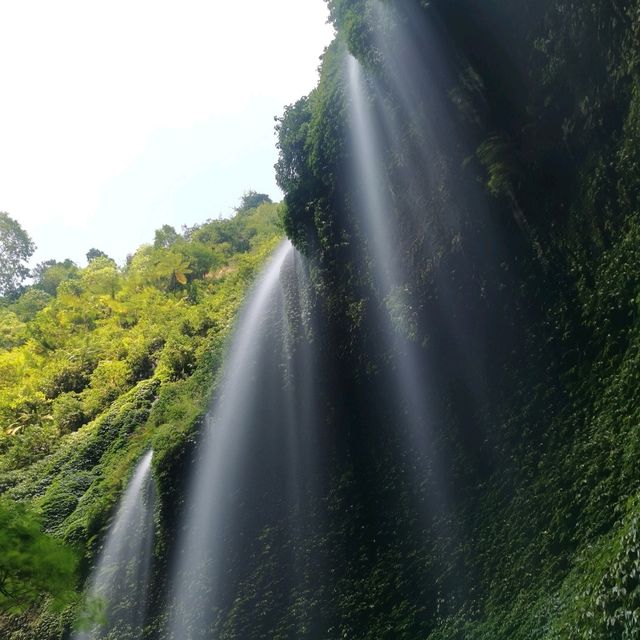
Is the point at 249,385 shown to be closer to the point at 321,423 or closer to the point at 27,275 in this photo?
the point at 321,423

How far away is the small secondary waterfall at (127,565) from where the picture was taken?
1210 cm

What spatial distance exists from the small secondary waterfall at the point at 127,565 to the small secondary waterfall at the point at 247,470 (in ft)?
3.62

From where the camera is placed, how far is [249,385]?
46.3 feet

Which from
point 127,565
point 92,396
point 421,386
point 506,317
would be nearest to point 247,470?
point 127,565

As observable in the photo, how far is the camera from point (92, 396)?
897 inches

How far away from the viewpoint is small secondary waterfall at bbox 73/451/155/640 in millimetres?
12102

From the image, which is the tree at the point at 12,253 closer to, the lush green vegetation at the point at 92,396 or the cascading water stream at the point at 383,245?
the lush green vegetation at the point at 92,396

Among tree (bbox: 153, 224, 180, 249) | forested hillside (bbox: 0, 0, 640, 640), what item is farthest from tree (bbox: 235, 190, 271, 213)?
forested hillside (bbox: 0, 0, 640, 640)

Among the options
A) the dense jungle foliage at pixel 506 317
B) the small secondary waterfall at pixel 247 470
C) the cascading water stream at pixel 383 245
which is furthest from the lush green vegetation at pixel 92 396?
the cascading water stream at pixel 383 245

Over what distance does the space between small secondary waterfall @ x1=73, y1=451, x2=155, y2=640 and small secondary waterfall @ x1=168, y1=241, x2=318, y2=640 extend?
3.62 feet

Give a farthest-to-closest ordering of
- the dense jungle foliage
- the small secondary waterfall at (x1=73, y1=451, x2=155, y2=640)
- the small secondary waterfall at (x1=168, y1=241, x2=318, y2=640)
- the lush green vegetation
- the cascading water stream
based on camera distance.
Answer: the small secondary waterfall at (x1=73, y1=451, x2=155, y2=640)
the small secondary waterfall at (x1=168, y1=241, x2=318, y2=640)
the cascading water stream
the lush green vegetation
the dense jungle foliage

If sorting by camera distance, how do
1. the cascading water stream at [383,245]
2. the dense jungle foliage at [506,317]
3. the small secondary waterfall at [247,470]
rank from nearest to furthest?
the dense jungle foliage at [506,317]
the cascading water stream at [383,245]
the small secondary waterfall at [247,470]

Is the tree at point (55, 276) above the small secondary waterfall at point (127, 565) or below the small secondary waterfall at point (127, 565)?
above

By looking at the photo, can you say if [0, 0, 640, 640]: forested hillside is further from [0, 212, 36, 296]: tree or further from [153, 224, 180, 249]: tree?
[0, 212, 36, 296]: tree
